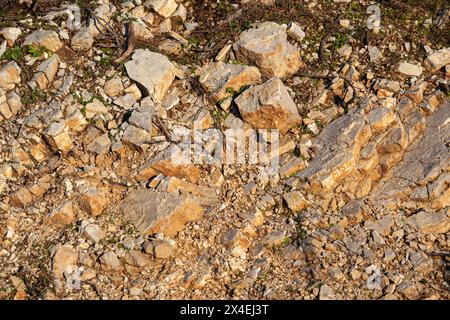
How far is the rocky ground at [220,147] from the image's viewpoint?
20.2 ft

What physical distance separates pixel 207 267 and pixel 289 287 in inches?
36.6

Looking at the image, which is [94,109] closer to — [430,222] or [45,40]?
[45,40]

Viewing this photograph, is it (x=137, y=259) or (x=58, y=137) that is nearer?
(x=137, y=259)

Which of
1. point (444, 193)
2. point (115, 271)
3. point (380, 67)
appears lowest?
point (115, 271)

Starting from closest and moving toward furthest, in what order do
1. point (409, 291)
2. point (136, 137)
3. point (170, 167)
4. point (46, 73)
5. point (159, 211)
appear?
point (409, 291) < point (159, 211) < point (170, 167) < point (136, 137) < point (46, 73)

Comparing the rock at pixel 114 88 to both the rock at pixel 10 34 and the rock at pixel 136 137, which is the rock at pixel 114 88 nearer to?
the rock at pixel 136 137

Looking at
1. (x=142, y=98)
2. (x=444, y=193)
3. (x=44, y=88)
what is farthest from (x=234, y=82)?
(x=444, y=193)

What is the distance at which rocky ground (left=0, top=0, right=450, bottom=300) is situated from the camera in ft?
20.2

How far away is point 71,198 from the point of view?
6594 mm

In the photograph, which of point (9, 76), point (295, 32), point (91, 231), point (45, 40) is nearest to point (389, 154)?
point (295, 32)

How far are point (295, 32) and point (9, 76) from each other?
13.0 feet

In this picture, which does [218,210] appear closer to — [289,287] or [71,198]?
[289,287]

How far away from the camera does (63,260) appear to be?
20.1 feet

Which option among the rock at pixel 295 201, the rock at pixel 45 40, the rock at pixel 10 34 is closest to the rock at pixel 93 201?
the rock at pixel 295 201
